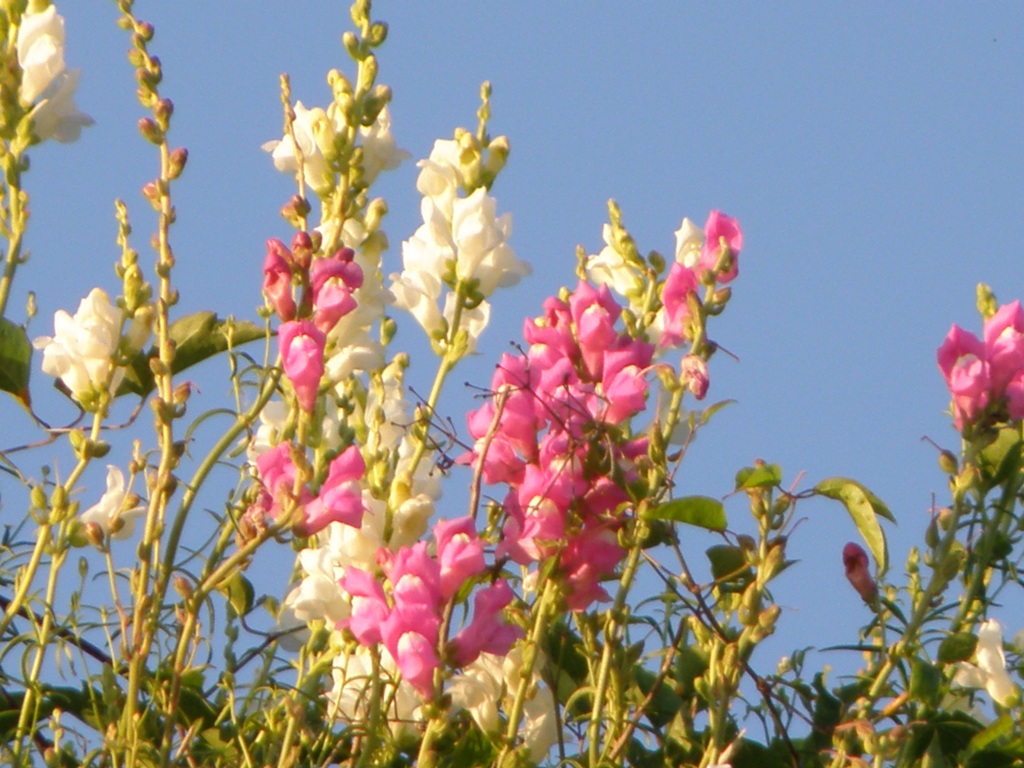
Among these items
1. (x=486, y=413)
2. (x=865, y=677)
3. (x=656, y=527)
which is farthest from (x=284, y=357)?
(x=865, y=677)

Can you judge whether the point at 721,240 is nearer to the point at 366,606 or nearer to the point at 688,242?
the point at 688,242

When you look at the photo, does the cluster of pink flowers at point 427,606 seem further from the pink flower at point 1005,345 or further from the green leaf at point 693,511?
the pink flower at point 1005,345

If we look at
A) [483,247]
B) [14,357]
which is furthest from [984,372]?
[14,357]

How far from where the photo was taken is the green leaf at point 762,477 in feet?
3.74

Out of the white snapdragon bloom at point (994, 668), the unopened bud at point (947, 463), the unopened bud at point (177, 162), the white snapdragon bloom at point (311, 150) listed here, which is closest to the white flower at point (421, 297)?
the white snapdragon bloom at point (311, 150)

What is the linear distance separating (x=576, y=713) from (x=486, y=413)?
34 cm

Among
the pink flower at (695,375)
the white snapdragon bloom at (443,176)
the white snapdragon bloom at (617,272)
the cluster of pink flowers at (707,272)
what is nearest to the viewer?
the pink flower at (695,375)

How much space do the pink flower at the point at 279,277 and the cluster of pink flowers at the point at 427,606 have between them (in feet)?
0.61

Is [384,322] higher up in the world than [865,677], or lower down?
higher up

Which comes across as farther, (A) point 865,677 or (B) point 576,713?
(B) point 576,713

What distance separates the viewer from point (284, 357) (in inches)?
43.2

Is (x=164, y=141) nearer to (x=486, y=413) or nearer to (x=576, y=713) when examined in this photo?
(x=486, y=413)

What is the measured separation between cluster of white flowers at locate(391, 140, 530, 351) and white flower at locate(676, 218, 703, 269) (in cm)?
18

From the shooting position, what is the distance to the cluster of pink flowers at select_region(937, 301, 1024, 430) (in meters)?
1.33
